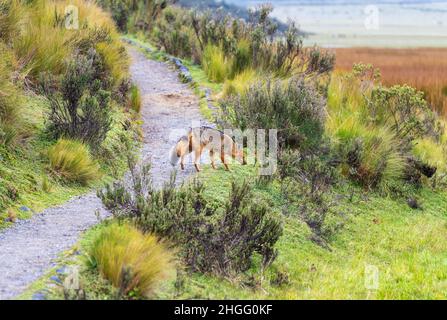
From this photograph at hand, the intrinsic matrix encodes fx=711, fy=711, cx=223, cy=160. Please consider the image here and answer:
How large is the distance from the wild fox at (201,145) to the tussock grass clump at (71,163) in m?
0.99

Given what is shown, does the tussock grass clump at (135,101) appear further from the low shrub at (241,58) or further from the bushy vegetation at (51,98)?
the low shrub at (241,58)

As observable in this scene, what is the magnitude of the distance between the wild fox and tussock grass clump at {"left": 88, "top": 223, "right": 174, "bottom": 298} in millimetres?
2874

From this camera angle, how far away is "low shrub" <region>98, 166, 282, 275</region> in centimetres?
602

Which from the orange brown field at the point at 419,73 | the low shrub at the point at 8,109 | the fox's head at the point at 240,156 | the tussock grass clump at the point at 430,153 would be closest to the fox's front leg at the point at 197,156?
the fox's head at the point at 240,156

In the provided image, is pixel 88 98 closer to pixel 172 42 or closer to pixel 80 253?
pixel 80 253

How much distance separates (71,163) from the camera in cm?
805

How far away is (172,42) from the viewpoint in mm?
17297

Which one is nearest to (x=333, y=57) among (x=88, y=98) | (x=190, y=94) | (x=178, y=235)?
(x=190, y=94)

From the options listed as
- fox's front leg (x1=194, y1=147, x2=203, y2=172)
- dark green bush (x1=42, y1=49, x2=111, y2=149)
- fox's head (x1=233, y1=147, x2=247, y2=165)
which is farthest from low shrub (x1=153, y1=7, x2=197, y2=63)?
fox's front leg (x1=194, y1=147, x2=203, y2=172)

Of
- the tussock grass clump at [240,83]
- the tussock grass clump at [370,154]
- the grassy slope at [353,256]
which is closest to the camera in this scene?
the grassy slope at [353,256]

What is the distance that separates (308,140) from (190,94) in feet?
12.2

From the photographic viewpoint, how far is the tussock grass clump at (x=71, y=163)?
7996 millimetres

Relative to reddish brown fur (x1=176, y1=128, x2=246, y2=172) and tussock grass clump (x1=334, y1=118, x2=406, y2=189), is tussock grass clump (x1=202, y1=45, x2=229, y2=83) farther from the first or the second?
reddish brown fur (x1=176, y1=128, x2=246, y2=172)

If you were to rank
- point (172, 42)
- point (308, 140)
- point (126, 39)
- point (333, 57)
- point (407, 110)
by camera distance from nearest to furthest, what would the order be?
point (308, 140), point (407, 110), point (333, 57), point (172, 42), point (126, 39)
